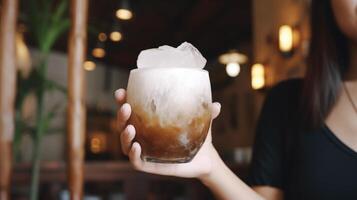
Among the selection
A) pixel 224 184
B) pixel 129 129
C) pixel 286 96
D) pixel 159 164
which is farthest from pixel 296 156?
pixel 129 129

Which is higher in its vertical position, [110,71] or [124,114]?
[110,71]

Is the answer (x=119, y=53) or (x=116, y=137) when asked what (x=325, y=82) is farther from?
(x=116, y=137)

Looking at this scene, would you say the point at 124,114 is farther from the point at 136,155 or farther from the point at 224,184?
the point at 224,184

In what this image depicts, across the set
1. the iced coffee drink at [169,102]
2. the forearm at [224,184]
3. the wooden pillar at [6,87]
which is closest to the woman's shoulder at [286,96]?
the forearm at [224,184]

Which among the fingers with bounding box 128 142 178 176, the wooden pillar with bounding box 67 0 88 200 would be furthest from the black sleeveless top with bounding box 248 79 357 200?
the wooden pillar with bounding box 67 0 88 200

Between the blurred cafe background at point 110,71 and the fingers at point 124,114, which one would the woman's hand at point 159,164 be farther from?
the blurred cafe background at point 110,71

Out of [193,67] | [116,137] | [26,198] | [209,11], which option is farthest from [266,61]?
[116,137]

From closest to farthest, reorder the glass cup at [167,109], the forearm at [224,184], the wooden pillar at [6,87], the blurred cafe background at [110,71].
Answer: the glass cup at [167,109]
the forearm at [224,184]
the wooden pillar at [6,87]
the blurred cafe background at [110,71]
